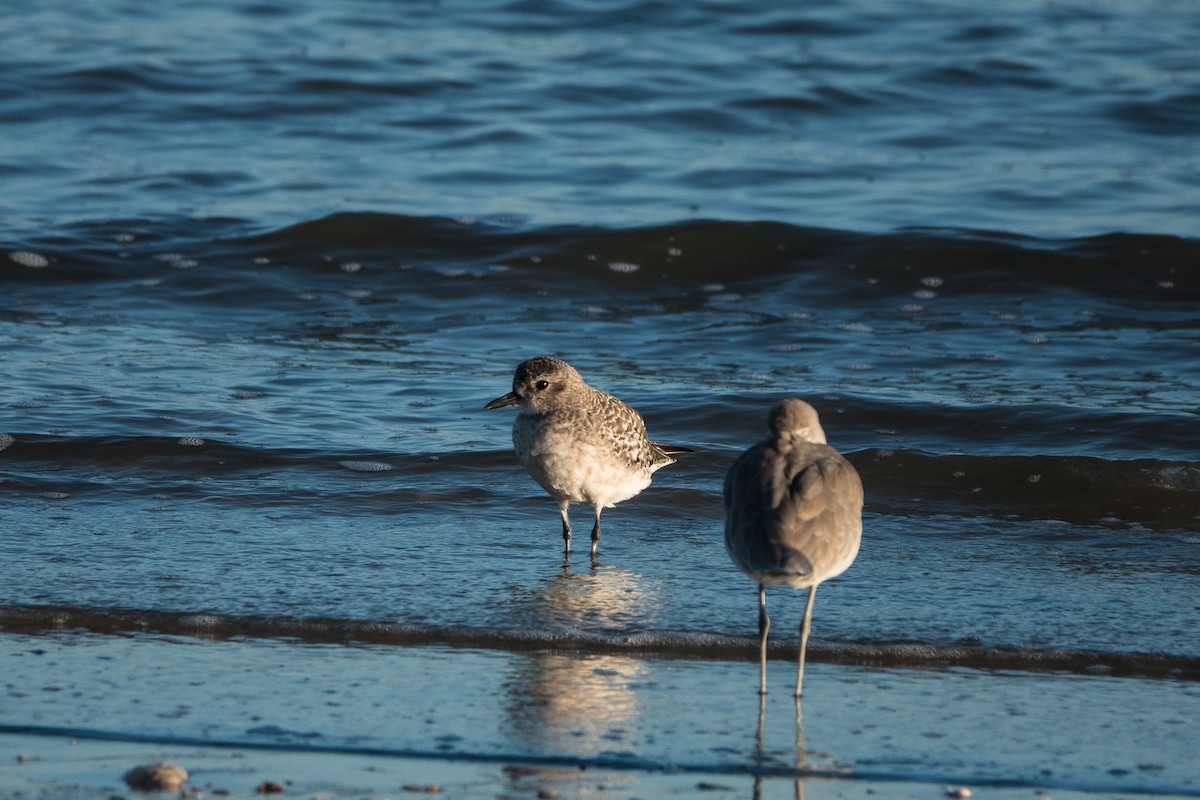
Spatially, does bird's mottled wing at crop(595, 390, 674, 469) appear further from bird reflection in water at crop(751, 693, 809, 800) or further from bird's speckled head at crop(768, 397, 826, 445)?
bird reflection in water at crop(751, 693, 809, 800)

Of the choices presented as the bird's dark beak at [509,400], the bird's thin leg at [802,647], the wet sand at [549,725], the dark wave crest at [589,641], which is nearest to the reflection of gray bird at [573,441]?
the bird's dark beak at [509,400]

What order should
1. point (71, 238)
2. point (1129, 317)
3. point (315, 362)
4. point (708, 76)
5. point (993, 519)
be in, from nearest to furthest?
point (993, 519), point (315, 362), point (1129, 317), point (71, 238), point (708, 76)

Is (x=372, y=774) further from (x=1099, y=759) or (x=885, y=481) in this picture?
(x=885, y=481)

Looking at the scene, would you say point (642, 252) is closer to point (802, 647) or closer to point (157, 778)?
point (802, 647)

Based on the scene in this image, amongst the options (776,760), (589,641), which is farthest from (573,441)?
(776,760)

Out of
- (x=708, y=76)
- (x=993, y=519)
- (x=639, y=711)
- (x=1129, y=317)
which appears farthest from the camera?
(x=708, y=76)

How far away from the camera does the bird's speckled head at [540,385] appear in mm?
7344

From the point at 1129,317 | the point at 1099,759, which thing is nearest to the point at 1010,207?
the point at 1129,317

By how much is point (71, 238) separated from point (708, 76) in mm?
8196

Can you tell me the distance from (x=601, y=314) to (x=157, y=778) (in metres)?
8.36

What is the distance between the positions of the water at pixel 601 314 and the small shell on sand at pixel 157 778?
0.50m

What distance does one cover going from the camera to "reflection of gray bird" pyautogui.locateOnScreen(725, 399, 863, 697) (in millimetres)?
5059

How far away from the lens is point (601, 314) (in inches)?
486

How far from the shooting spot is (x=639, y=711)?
16.3ft
